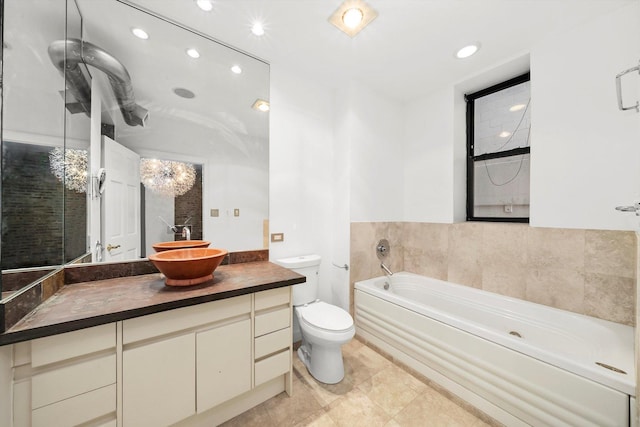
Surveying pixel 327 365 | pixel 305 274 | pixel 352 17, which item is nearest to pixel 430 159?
pixel 352 17

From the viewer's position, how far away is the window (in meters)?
2.18

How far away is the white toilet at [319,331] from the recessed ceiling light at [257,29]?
5.97ft

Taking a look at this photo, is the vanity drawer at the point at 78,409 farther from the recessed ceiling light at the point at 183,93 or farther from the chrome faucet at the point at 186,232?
the recessed ceiling light at the point at 183,93

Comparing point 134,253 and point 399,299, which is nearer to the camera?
point 134,253

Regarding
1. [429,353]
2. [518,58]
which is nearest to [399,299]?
[429,353]

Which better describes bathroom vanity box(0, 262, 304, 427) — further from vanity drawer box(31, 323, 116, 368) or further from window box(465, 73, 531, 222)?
window box(465, 73, 531, 222)

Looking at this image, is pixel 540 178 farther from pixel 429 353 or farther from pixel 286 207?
pixel 286 207

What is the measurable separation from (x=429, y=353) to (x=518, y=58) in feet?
8.22

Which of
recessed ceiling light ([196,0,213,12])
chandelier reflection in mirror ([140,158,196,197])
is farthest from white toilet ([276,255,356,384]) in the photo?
recessed ceiling light ([196,0,213,12])

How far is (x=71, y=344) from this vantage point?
94 cm

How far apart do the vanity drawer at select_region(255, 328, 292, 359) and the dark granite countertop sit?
324 millimetres

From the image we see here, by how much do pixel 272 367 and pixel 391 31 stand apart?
2492 millimetres

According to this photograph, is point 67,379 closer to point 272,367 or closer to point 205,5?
point 272,367

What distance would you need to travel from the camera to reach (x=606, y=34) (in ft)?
5.09
